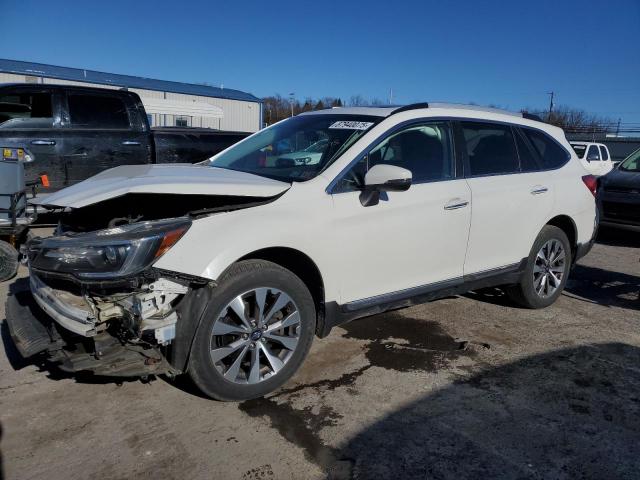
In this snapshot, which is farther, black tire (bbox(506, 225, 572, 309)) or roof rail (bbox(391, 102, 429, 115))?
black tire (bbox(506, 225, 572, 309))

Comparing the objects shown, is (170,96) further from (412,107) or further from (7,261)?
(412,107)

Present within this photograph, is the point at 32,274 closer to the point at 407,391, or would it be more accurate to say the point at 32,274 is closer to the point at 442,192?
the point at 407,391

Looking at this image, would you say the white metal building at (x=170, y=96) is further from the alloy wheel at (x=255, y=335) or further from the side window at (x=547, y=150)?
the alloy wheel at (x=255, y=335)

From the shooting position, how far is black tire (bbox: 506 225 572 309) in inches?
193

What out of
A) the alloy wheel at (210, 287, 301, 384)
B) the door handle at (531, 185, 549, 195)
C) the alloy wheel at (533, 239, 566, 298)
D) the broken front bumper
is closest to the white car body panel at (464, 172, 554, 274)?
the door handle at (531, 185, 549, 195)

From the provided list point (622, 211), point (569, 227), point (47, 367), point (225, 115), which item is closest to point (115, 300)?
point (47, 367)

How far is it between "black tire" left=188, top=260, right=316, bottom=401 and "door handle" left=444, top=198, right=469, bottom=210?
1.39 m

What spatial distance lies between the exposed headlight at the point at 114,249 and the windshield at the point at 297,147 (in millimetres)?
1017

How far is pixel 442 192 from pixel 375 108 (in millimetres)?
884

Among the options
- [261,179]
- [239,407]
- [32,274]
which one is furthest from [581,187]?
[32,274]

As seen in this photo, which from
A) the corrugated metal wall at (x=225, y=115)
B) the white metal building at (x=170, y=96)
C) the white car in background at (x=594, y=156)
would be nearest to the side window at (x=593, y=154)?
the white car in background at (x=594, y=156)

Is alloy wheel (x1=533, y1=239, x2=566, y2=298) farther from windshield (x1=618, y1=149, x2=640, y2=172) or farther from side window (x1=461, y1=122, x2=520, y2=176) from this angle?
windshield (x1=618, y1=149, x2=640, y2=172)

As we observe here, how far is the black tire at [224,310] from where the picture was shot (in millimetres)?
2986

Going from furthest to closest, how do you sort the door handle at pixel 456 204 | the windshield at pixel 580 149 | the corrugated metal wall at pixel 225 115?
1. the corrugated metal wall at pixel 225 115
2. the windshield at pixel 580 149
3. the door handle at pixel 456 204
